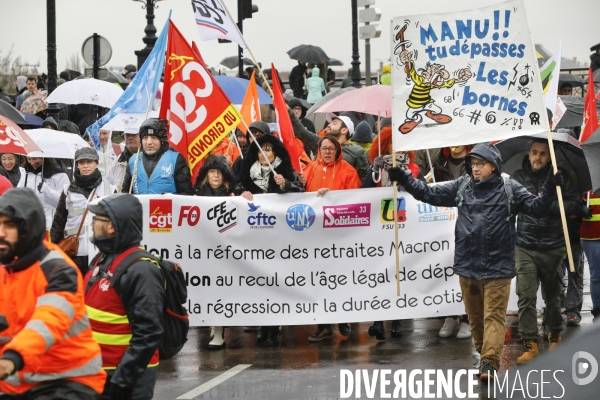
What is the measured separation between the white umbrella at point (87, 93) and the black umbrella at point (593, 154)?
29.8ft

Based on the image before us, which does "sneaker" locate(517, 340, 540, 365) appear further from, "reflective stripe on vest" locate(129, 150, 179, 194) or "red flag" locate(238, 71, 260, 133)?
"red flag" locate(238, 71, 260, 133)

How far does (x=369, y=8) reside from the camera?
75.7ft

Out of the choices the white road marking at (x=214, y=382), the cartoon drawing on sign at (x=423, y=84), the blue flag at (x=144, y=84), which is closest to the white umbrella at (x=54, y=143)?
the blue flag at (x=144, y=84)

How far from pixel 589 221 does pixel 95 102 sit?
9045 millimetres

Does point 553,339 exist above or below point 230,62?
below

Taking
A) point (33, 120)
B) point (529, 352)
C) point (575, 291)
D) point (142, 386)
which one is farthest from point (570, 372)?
point (33, 120)

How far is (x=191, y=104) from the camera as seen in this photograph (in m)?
10.4

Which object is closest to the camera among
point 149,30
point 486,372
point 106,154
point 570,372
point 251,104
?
point 570,372

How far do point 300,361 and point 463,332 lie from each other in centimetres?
185

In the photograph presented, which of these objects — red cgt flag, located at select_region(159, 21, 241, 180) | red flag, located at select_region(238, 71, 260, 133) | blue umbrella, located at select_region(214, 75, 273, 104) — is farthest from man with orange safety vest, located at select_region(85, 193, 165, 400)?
blue umbrella, located at select_region(214, 75, 273, 104)

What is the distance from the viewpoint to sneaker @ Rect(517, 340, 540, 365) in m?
9.06

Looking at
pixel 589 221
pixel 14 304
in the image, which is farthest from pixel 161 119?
pixel 14 304

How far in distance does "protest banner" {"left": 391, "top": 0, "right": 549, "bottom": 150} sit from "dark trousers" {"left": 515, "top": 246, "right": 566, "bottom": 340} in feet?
4.06

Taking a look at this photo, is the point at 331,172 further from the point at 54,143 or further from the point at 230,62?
the point at 230,62
